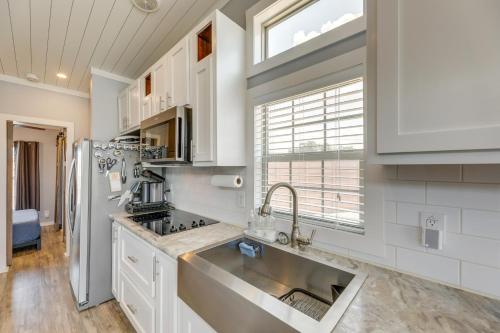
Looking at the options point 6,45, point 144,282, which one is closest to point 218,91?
point 144,282

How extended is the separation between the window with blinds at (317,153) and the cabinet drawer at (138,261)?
0.81 m

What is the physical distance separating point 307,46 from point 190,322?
1566mm

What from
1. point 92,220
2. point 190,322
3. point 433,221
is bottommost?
point 190,322

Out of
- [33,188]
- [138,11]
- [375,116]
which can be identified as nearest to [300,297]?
[375,116]

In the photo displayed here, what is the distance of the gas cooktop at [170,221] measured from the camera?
5.30 feet

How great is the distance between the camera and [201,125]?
4.97 feet

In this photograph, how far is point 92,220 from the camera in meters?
2.02

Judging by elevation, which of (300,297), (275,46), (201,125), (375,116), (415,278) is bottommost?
(300,297)

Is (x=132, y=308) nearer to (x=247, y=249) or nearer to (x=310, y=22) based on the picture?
(x=247, y=249)

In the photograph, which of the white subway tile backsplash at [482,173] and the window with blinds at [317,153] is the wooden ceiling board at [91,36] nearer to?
the window with blinds at [317,153]

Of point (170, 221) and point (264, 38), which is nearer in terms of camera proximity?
point (264, 38)

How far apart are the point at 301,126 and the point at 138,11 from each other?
1.62 metres

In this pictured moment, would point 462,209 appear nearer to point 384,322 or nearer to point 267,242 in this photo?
point 384,322

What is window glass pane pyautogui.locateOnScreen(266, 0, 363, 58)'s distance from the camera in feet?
3.96
